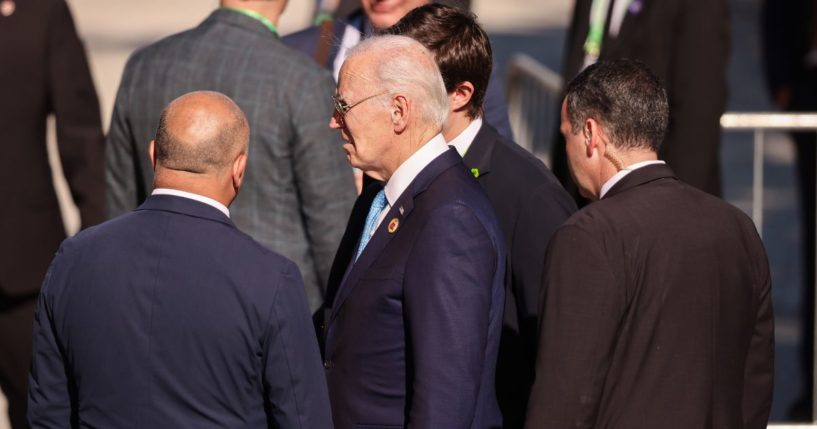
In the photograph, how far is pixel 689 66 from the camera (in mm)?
5875

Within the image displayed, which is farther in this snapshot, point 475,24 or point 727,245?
point 475,24

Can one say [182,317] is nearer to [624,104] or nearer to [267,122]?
[624,104]

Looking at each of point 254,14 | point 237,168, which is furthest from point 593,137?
point 254,14

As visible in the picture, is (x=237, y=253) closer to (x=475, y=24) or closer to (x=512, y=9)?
(x=475, y=24)

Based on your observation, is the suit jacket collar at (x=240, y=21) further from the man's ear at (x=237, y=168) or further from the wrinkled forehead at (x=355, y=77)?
the man's ear at (x=237, y=168)

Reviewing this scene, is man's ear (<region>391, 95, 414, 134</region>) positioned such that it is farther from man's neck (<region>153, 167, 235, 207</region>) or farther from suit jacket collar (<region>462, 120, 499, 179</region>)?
suit jacket collar (<region>462, 120, 499, 179</region>)

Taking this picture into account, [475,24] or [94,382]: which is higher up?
[475,24]

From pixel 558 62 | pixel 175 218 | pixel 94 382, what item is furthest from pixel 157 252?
pixel 558 62

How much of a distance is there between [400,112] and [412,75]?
0.30 feet

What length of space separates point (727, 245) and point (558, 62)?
45.4ft

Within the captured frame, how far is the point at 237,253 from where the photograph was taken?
3.42 m

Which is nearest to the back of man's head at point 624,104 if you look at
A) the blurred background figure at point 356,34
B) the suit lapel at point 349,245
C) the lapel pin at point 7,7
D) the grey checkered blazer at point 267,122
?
the suit lapel at point 349,245

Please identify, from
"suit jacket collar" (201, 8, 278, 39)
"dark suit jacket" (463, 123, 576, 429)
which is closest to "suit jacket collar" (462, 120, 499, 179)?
"dark suit jacket" (463, 123, 576, 429)

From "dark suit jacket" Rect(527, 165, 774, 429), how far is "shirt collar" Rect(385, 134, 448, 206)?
36 centimetres
